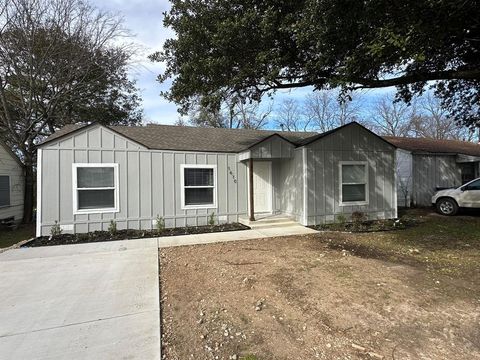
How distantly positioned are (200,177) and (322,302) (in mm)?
6843

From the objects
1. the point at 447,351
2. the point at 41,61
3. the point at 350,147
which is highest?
the point at 41,61

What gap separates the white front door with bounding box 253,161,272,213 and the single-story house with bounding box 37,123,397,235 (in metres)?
0.04

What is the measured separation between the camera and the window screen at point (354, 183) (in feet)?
34.1

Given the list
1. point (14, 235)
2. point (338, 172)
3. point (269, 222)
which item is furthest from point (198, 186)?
point (14, 235)

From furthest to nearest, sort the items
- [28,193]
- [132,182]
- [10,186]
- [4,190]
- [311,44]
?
[28,193] < [10,186] < [4,190] < [132,182] < [311,44]

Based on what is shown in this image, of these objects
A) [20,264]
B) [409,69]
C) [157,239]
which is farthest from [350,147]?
[20,264]

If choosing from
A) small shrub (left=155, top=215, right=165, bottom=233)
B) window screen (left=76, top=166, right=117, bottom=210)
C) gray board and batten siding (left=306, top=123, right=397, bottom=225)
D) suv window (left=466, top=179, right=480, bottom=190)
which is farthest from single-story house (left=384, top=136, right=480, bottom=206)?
window screen (left=76, top=166, right=117, bottom=210)

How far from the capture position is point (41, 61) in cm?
1371

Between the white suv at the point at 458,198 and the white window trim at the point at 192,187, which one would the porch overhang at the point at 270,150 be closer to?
the white window trim at the point at 192,187

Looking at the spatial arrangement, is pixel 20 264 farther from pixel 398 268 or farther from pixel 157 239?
pixel 398 268

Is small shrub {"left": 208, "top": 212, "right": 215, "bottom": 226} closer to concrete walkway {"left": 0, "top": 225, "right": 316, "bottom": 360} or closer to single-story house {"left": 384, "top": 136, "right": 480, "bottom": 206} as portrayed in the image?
concrete walkway {"left": 0, "top": 225, "right": 316, "bottom": 360}

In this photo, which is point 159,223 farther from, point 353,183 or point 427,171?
point 427,171

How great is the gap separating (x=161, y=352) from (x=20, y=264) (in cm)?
482

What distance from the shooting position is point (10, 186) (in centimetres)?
1291
